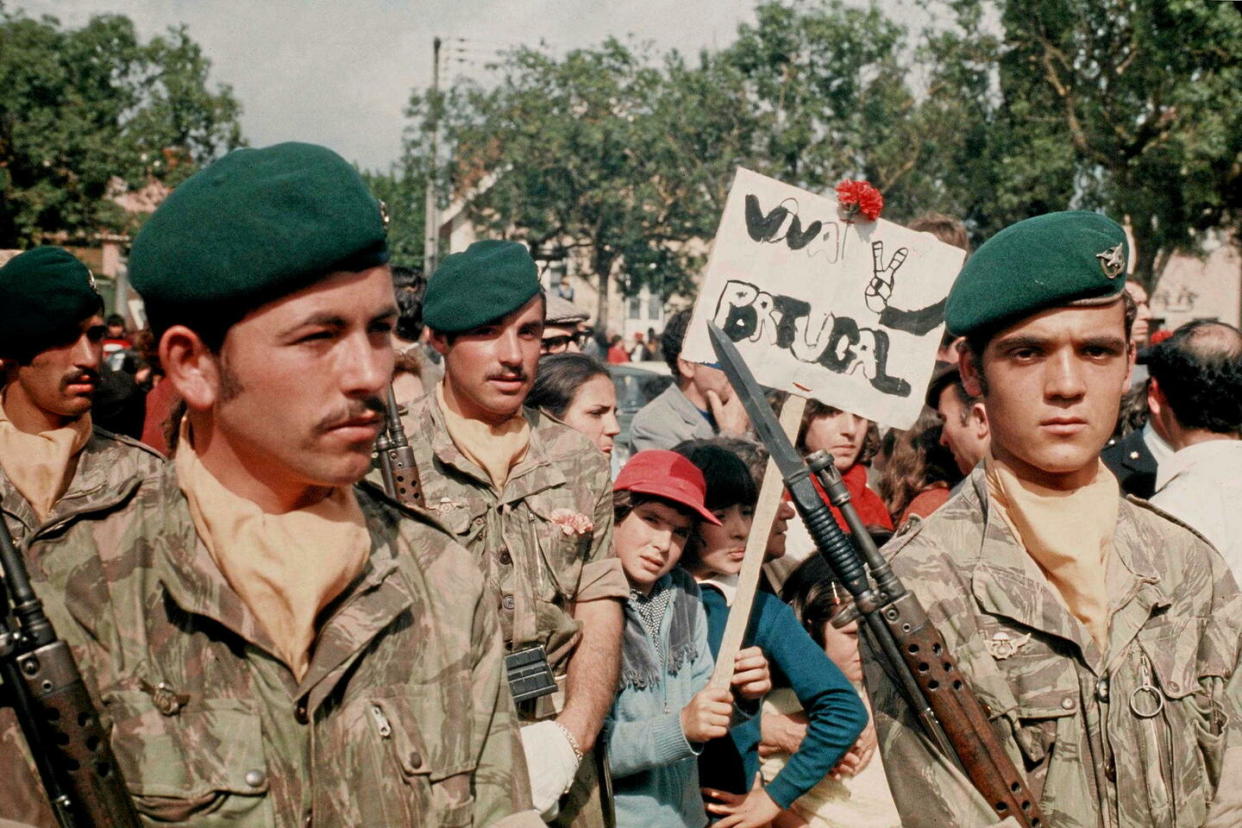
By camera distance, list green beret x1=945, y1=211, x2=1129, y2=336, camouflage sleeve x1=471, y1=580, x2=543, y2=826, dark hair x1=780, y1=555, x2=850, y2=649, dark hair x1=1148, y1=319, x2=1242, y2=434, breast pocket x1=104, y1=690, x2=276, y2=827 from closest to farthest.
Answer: breast pocket x1=104, y1=690, x2=276, y2=827 < camouflage sleeve x1=471, y1=580, x2=543, y2=826 < green beret x1=945, y1=211, x2=1129, y2=336 < dark hair x1=1148, y1=319, x2=1242, y2=434 < dark hair x1=780, y1=555, x2=850, y2=649

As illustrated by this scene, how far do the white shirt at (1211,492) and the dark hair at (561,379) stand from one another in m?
2.03

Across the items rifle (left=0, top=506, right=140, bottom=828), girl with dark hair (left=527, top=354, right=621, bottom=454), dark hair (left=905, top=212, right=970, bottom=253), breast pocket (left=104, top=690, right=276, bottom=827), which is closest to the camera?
rifle (left=0, top=506, right=140, bottom=828)

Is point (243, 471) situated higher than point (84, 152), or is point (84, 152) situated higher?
point (84, 152)

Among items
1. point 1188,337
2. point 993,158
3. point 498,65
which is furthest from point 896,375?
point 498,65

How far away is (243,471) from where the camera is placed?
202 cm

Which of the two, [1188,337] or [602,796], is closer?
[602,796]

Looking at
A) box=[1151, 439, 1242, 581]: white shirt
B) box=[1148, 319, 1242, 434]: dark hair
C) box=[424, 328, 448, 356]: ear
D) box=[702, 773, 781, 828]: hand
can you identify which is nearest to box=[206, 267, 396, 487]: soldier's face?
box=[424, 328, 448, 356]: ear

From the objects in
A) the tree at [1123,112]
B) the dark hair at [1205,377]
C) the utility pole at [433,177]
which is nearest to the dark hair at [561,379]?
the dark hair at [1205,377]

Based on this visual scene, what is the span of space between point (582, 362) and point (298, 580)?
3.11 m

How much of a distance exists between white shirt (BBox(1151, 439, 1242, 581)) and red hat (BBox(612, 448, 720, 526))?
4.53ft

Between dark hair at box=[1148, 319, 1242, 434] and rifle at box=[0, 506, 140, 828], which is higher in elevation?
dark hair at box=[1148, 319, 1242, 434]

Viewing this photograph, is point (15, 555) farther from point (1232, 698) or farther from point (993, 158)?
point (993, 158)

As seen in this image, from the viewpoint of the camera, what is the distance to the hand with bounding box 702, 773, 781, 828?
4.11m

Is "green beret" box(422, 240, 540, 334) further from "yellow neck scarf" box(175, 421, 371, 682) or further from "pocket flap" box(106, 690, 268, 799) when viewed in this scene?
"pocket flap" box(106, 690, 268, 799)
